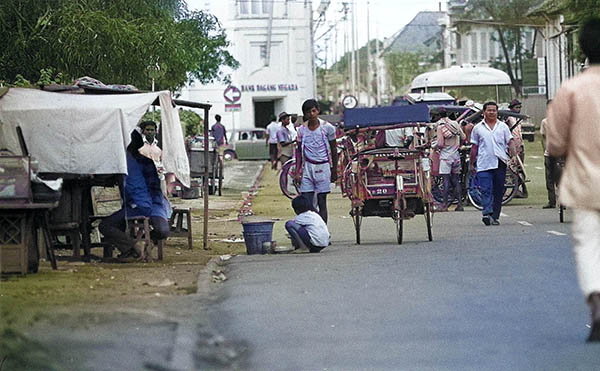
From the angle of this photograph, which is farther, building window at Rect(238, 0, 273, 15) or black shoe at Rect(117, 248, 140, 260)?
building window at Rect(238, 0, 273, 15)

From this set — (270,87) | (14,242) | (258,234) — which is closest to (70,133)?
(14,242)

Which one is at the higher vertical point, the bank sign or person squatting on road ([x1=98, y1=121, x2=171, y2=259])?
the bank sign

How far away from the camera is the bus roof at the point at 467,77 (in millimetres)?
39812

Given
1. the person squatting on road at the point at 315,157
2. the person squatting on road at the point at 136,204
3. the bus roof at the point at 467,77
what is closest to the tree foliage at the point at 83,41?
the person squatting on road at the point at 315,157

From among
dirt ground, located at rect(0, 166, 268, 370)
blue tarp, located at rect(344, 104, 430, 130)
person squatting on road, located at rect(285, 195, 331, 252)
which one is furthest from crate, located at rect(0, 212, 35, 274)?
blue tarp, located at rect(344, 104, 430, 130)

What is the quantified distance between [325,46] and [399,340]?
11330cm

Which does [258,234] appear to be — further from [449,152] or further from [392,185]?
[449,152]

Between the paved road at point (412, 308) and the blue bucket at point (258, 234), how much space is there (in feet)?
2.69

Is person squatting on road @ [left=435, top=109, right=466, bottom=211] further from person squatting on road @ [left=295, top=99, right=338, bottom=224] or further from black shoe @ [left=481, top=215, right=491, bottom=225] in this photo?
person squatting on road @ [left=295, top=99, right=338, bottom=224]

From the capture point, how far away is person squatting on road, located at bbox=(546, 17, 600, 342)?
867 cm

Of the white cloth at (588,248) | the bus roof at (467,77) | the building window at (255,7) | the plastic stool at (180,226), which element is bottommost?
the plastic stool at (180,226)

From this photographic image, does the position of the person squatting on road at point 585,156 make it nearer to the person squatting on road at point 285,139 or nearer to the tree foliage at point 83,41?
the tree foliage at point 83,41

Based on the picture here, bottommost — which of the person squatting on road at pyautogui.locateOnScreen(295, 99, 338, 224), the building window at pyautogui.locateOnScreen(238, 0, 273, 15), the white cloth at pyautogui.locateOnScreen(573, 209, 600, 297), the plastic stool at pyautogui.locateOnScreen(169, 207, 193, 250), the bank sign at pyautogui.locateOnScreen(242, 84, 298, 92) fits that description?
the plastic stool at pyautogui.locateOnScreen(169, 207, 193, 250)

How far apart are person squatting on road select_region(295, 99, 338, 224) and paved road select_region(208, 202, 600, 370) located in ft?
2.83
